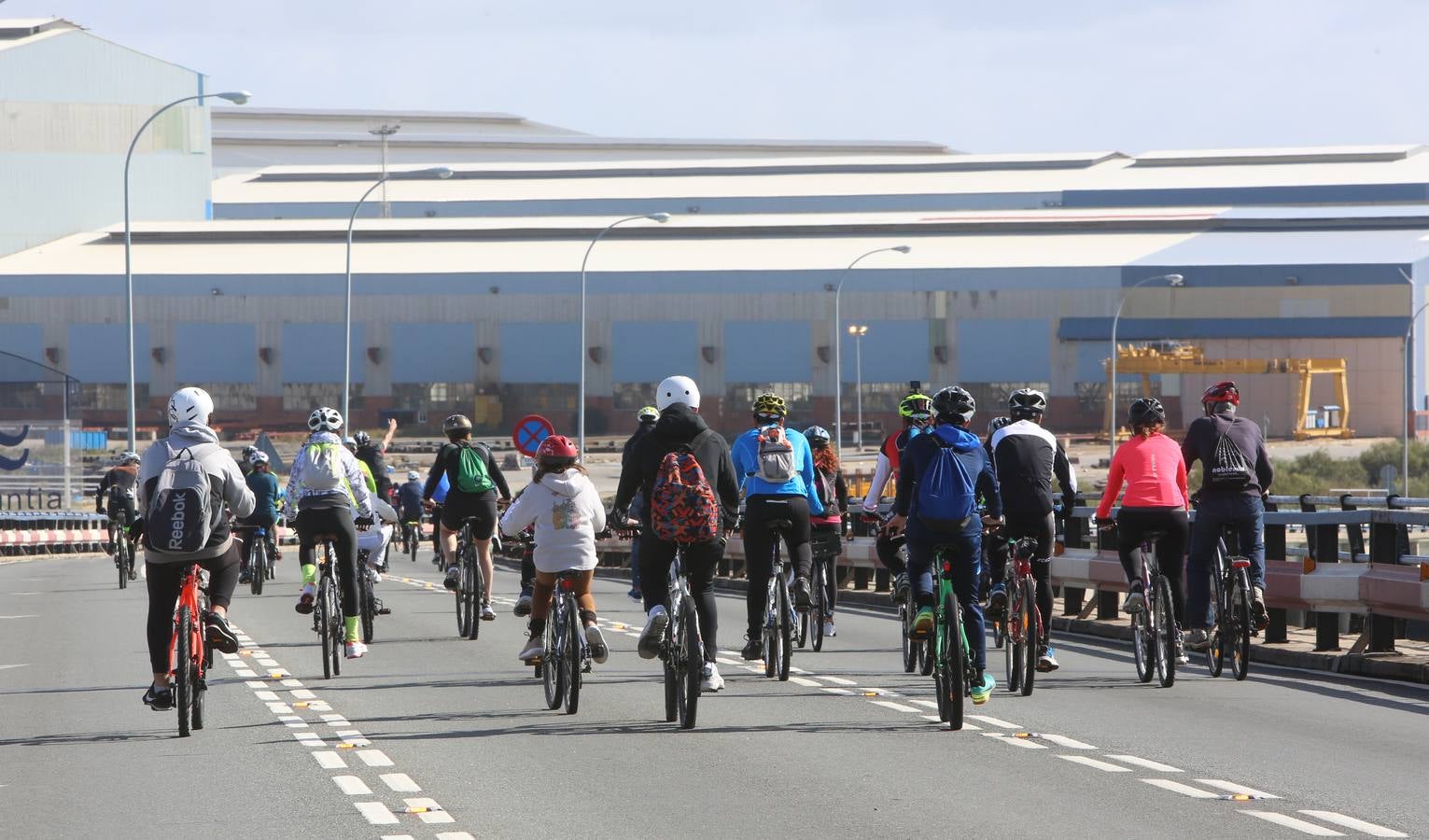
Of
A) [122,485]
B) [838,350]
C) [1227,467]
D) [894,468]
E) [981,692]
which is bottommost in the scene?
[981,692]

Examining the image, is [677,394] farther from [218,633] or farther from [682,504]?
[218,633]

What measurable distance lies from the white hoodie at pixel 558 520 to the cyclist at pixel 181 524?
1637 mm

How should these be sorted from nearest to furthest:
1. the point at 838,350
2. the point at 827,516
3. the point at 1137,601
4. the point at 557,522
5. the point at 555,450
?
the point at 557,522 → the point at 555,450 → the point at 1137,601 → the point at 827,516 → the point at 838,350

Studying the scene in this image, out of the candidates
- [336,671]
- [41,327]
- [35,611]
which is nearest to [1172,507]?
[336,671]

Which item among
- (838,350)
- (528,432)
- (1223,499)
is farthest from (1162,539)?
(838,350)

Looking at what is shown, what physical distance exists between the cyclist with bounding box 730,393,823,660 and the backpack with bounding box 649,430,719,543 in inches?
93.3

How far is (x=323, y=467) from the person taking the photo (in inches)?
564

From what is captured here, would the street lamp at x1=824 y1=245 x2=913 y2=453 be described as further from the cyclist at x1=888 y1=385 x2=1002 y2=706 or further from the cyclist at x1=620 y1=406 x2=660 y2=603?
the cyclist at x1=888 y1=385 x2=1002 y2=706

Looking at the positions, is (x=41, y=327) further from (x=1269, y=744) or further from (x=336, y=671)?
(x=1269, y=744)

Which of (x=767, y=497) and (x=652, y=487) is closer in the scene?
(x=652, y=487)

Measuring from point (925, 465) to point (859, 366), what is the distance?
6979 cm

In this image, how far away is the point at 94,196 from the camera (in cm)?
9631

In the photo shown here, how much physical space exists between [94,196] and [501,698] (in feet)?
291

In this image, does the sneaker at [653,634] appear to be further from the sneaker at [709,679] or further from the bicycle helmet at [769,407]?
the bicycle helmet at [769,407]
